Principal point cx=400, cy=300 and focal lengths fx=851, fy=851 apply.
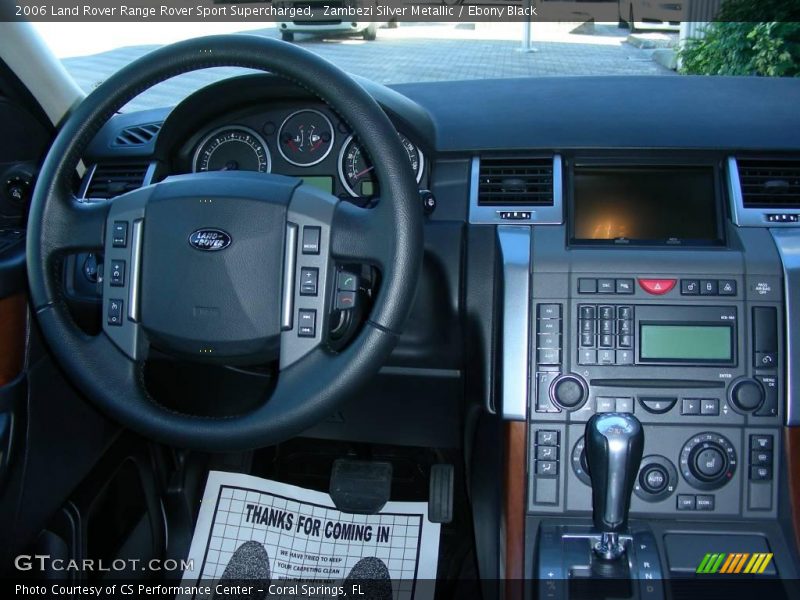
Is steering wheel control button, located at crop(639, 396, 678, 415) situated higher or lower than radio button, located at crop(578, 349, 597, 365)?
lower

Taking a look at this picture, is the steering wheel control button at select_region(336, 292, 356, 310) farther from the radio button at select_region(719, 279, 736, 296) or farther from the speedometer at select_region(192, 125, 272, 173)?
the radio button at select_region(719, 279, 736, 296)

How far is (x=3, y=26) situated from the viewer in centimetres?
189

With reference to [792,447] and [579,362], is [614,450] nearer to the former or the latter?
[579,362]

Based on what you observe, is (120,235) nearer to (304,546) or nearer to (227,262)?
(227,262)

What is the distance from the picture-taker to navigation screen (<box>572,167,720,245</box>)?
172 centimetres

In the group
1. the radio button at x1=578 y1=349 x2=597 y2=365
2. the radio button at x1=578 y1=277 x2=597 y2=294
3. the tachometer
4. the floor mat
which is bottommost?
the floor mat

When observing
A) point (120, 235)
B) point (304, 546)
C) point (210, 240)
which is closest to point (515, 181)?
point (210, 240)

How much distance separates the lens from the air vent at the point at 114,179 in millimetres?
1882

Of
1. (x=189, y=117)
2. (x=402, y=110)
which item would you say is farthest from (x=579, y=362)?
(x=189, y=117)

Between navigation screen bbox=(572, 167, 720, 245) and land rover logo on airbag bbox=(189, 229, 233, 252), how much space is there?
720mm

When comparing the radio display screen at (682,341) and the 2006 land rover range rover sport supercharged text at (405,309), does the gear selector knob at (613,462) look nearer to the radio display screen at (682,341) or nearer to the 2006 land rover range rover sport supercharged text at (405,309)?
the 2006 land rover range rover sport supercharged text at (405,309)

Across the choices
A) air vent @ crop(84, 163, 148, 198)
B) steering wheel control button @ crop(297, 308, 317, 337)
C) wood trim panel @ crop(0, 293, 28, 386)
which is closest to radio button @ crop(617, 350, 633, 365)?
steering wheel control button @ crop(297, 308, 317, 337)

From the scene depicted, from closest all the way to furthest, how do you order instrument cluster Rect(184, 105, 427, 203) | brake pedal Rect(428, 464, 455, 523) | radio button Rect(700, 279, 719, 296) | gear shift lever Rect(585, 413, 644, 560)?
gear shift lever Rect(585, 413, 644, 560) < radio button Rect(700, 279, 719, 296) < instrument cluster Rect(184, 105, 427, 203) < brake pedal Rect(428, 464, 455, 523)

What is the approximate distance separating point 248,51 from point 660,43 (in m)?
1.15
